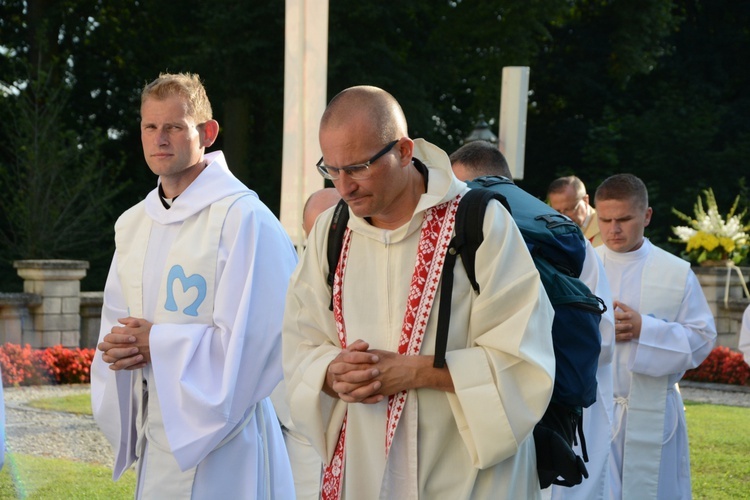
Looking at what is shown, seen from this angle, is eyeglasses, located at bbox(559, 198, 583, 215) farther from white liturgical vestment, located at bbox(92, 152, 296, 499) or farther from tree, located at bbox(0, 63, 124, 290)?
tree, located at bbox(0, 63, 124, 290)

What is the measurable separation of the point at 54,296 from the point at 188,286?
11823mm

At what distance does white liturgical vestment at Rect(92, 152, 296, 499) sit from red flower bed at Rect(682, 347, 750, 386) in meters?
12.6

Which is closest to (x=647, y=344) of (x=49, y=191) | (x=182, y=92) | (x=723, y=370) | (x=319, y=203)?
(x=319, y=203)

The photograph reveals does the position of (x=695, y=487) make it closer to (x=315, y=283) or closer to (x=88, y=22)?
(x=315, y=283)

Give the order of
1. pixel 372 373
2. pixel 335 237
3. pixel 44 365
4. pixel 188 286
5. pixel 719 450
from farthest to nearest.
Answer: pixel 44 365 < pixel 719 450 < pixel 188 286 < pixel 335 237 < pixel 372 373

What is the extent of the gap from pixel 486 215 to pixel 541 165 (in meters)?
27.7

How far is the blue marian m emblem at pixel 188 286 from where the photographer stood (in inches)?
172

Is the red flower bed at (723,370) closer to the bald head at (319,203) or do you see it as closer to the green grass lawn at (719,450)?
the green grass lawn at (719,450)

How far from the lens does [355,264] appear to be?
11.0ft

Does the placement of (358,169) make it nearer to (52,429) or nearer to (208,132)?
(208,132)

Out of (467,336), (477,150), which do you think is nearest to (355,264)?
(467,336)

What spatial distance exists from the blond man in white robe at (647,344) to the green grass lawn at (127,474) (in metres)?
2.10

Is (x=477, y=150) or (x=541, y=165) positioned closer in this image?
(x=477, y=150)

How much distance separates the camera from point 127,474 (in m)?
8.73
